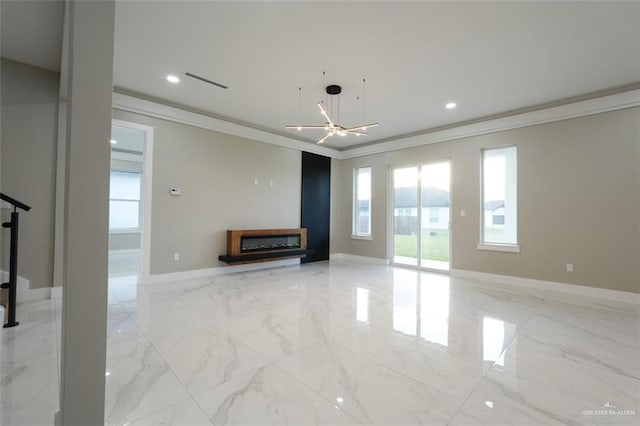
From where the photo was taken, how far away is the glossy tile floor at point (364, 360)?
64.0 inches

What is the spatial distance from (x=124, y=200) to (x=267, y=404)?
350 inches

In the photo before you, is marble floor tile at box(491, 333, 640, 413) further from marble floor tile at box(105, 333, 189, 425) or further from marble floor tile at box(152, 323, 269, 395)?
marble floor tile at box(105, 333, 189, 425)

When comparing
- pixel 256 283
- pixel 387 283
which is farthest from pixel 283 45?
pixel 387 283

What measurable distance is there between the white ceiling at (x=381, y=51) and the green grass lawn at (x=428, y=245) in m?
2.60

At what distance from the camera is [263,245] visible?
5.78m

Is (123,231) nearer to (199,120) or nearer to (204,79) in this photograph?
(199,120)

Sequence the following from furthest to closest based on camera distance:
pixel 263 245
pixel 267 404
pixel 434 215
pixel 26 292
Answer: pixel 434 215, pixel 263 245, pixel 26 292, pixel 267 404

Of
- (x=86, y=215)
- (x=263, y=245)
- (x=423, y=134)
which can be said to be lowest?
A: (x=263, y=245)

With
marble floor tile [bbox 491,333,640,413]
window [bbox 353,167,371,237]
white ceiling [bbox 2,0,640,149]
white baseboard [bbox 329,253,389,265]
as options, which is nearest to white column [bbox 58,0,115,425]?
white ceiling [bbox 2,0,640,149]

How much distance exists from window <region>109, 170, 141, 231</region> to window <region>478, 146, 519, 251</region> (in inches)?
374

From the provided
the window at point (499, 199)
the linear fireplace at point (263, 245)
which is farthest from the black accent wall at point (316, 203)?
the window at point (499, 199)

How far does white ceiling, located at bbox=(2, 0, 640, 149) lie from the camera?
8.36 ft

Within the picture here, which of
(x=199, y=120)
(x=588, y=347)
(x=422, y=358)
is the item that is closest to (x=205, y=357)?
(x=422, y=358)

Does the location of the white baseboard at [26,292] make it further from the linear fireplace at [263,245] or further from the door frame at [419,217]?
the door frame at [419,217]
